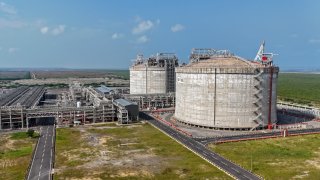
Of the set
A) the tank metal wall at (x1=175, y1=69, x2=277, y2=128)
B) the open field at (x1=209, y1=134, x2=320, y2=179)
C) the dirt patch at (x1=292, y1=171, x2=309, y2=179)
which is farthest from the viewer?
the tank metal wall at (x1=175, y1=69, x2=277, y2=128)

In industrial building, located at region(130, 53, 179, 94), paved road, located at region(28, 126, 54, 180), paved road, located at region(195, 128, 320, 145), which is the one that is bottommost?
paved road, located at region(28, 126, 54, 180)

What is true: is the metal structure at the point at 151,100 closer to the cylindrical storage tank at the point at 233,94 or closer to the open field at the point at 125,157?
the cylindrical storage tank at the point at 233,94

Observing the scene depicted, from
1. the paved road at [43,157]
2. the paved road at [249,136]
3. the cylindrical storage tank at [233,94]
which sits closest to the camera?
the paved road at [43,157]

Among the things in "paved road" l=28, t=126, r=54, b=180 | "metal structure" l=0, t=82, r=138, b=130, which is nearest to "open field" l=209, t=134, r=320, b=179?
"paved road" l=28, t=126, r=54, b=180

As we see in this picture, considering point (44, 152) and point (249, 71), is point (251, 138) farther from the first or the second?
point (44, 152)

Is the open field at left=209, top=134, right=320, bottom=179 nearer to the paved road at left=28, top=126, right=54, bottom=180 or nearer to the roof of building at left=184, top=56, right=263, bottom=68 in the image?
the roof of building at left=184, top=56, right=263, bottom=68

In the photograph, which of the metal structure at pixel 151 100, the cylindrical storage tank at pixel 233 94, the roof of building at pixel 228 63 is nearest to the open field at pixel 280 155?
the cylindrical storage tank at pixel 233 94

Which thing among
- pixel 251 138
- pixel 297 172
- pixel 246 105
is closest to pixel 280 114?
pixel 246 105
